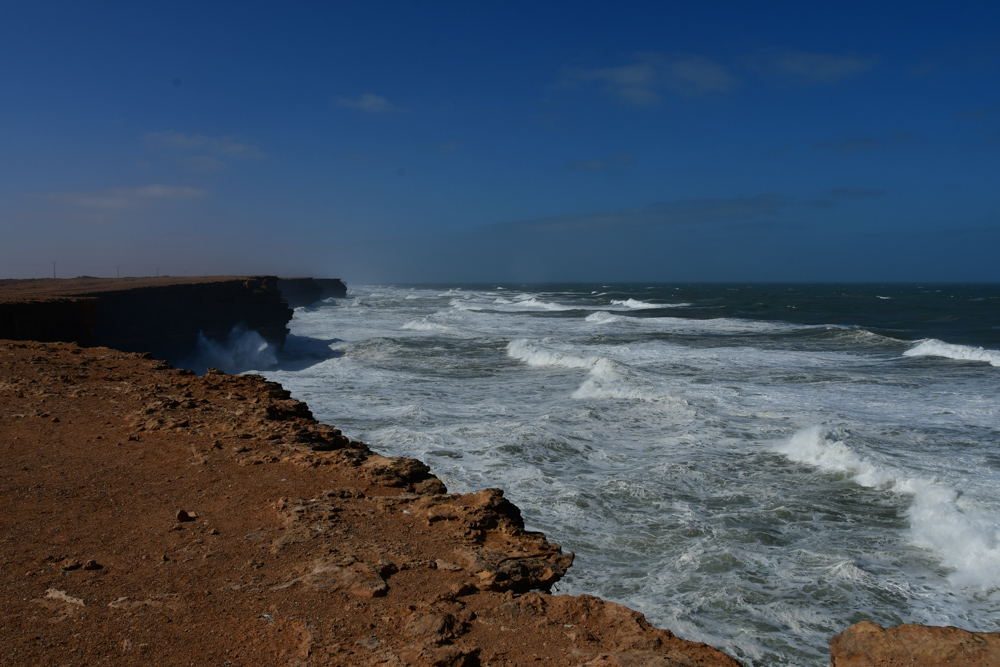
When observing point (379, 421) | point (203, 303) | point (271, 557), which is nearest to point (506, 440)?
point (379, 421)

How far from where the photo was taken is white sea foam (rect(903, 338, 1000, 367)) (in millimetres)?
22297

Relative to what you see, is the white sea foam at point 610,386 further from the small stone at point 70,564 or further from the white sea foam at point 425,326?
the white sea foam at point 425,326

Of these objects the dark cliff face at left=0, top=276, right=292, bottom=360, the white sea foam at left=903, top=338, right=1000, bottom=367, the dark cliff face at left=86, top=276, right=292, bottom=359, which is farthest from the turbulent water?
the dark cliff face at left=0, top=276, right=292, bottom=360

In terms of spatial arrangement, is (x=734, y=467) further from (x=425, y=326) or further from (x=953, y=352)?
(x=425, y=326)

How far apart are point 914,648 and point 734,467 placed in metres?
6.83

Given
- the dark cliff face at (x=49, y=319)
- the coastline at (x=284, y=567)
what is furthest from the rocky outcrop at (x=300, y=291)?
the coastline at (x=284, y=567)

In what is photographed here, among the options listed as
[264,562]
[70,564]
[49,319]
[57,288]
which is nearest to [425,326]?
[57,288]

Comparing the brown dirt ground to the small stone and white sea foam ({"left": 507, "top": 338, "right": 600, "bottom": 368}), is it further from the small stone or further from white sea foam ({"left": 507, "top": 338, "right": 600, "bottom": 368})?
white sea foam ({"left": 507, "top": 338, "right": 600, "bottom": 368})

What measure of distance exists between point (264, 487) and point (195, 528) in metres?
0.84

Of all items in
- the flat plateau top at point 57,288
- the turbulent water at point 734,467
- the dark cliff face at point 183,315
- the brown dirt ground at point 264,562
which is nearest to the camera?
the brown dirt ground at point 264,562

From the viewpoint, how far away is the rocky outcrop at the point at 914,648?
11.0 feet

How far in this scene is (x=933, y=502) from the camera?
8344 millimetres

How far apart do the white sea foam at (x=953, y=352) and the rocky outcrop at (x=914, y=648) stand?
22328 millimetres

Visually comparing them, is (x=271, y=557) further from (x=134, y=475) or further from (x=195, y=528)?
(x=134, y=475)
